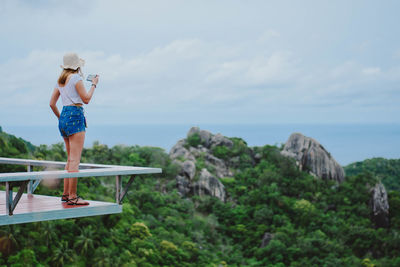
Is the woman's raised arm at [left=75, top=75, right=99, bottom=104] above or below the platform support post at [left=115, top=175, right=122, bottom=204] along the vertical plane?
above

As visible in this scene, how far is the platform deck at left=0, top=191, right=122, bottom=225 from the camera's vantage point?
4.47m

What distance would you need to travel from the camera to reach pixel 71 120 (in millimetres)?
4949

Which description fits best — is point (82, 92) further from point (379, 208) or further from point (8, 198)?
point (379, 208)

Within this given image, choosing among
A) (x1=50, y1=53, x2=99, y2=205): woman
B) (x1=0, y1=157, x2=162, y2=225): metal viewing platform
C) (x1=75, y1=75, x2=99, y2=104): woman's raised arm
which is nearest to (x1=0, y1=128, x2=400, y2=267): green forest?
(x1=0, y1=157, x2=162, y2=225): metal viewing platform

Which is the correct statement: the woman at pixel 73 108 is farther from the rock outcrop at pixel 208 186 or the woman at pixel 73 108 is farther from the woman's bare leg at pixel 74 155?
the rock outcrop at pixel 208 186

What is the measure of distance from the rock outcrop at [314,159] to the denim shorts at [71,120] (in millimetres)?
42967

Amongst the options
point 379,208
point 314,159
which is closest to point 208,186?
point 314,159

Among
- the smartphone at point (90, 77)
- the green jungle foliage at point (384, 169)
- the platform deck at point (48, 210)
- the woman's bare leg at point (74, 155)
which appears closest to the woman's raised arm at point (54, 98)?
the smartphone at point (90, 77)

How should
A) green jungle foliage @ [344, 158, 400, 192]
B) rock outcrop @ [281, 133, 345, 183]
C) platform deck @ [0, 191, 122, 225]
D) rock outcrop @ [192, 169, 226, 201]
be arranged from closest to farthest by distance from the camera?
platform deck @ [0, 191, 122, 225], rock outcrop @ [192, 169, 226, 201], rock outcrop @ [281, 133, 345, 183], green jungle foliage @ [344, 158, 400, 192]

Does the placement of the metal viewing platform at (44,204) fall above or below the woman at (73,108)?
below

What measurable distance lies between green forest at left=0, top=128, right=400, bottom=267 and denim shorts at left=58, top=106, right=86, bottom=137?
17.2 metres

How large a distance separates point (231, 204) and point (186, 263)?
12405 mm

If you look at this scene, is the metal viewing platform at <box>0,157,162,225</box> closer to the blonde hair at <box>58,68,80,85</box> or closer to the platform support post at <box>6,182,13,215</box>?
the platform support post at <box>6,182,13,215</box>

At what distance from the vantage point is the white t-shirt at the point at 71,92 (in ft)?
16.2
